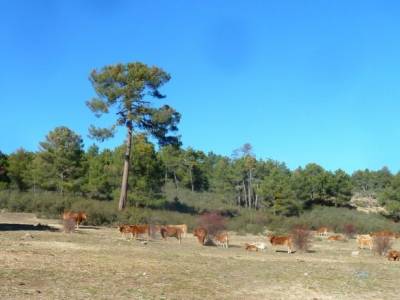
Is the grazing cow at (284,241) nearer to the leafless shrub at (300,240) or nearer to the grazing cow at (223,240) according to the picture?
the leafless shrub at (300,240)

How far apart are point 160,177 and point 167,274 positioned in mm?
42312

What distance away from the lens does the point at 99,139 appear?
47.8 metres

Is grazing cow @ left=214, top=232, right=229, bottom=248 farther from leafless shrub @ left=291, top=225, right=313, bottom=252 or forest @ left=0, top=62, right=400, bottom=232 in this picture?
forest @ left=0, top=62, right=400, bottom=232

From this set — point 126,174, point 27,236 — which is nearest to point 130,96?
point 126,174

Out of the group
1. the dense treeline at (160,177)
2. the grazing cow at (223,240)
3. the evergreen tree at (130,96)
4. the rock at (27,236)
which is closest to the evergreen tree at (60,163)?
the dense treeline at (160,177)

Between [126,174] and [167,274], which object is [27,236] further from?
[126,174]

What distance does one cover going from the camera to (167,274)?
1563 cm

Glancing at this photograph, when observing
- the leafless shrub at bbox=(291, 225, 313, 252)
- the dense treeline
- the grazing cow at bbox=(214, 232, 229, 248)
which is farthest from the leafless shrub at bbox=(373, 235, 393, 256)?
the dense treeline

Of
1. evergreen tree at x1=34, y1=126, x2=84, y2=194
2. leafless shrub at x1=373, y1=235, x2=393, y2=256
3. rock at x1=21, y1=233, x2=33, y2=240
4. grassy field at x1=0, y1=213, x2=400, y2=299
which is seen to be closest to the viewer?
grassy field at x1=0, y1=213, x2=400, y2=299

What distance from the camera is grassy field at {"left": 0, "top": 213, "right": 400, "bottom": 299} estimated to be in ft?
42.1

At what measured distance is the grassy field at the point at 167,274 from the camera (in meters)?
12.8

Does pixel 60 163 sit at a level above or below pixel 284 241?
above

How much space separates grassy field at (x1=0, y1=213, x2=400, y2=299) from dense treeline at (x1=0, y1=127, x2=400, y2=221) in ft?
91.8

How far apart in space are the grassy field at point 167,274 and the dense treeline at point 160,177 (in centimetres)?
2798
